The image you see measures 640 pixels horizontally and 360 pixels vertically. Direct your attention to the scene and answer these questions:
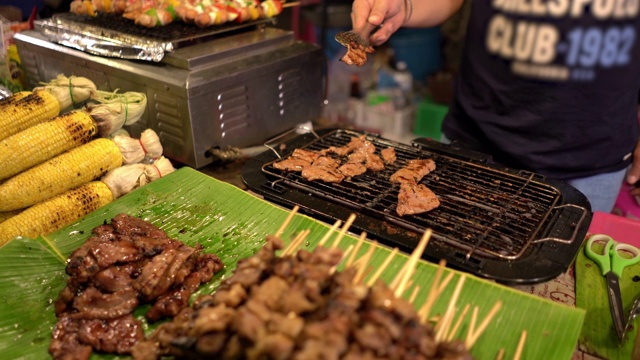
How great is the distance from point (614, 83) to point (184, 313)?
3089 millimetres

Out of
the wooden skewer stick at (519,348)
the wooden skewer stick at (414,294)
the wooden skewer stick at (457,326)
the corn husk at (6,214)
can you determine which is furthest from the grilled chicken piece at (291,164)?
the wooden skewer stick at (519,348)

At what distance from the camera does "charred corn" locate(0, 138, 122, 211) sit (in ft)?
9.30

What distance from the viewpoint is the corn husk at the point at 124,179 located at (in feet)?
10.5

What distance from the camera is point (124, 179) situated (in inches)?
126

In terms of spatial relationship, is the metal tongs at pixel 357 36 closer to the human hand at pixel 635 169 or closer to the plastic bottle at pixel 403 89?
the human hand at pixel 635 169

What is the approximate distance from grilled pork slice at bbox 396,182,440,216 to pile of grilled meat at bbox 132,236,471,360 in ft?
2.90

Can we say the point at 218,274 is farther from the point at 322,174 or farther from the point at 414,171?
the point at 414,171

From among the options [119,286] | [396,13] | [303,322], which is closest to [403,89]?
[396,13]

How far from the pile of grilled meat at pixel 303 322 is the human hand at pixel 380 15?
1908mm

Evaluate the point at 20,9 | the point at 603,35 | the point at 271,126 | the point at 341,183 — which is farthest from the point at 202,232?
the point at 20,9

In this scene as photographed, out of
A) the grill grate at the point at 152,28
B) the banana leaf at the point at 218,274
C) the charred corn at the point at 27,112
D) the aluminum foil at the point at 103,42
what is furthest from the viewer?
the grill grate at the point at 152,28

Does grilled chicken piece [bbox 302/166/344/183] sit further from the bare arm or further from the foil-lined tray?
the foil-lined tray

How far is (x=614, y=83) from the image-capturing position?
3285 millimetres

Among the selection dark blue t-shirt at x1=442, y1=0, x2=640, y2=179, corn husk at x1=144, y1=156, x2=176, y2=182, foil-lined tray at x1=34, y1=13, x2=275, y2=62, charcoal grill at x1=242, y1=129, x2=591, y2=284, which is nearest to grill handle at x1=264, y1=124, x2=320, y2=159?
charcoal grill at x1=242, y1=129, x2=591, y2=284
